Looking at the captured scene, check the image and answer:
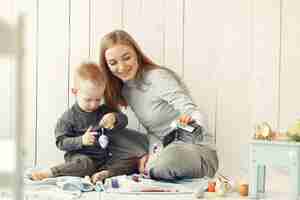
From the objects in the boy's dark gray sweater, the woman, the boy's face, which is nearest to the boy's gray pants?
the woman

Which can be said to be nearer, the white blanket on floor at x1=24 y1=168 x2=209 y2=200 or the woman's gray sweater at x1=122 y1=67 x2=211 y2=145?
the white blanket on floor at x1=24 y1=168 x2=209 y2=200

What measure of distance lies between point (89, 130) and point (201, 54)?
552 millimetres

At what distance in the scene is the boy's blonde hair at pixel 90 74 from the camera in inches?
82.0

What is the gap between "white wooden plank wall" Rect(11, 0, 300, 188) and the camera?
2.07 m

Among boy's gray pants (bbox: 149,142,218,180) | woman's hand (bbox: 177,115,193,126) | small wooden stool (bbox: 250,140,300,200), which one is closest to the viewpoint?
small wooden stool (bbox: 250,140,300,200)

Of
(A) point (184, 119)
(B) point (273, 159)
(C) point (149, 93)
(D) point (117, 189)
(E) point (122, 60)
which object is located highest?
(E) point (122, 60)

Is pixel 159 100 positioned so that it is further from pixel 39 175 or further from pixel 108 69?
pixel 39 175

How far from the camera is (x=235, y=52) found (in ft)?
6.88

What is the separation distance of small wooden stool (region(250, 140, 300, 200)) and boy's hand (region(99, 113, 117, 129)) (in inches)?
23.4

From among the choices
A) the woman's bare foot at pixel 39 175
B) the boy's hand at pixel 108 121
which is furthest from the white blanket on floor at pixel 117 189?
the boy's hand at pixel 108 121

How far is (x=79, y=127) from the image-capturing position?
207cm

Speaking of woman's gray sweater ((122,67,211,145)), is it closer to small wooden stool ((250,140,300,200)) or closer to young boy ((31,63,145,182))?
young boy ((31,63,145,182))

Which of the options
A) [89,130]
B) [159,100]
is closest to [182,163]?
[159,100]

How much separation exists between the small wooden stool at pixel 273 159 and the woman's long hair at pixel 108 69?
60cm
